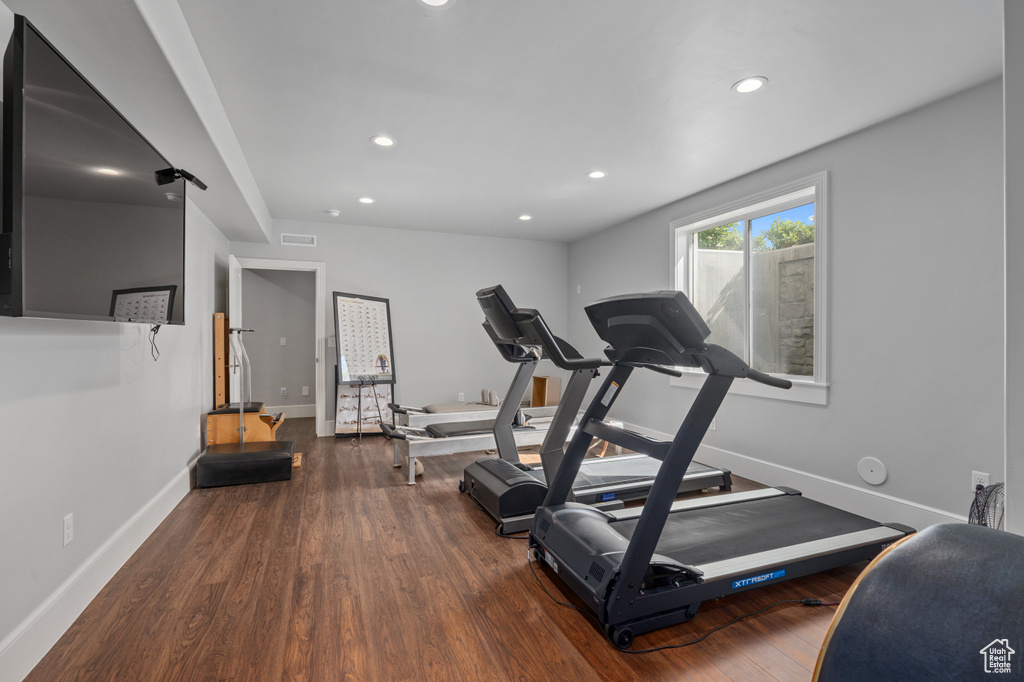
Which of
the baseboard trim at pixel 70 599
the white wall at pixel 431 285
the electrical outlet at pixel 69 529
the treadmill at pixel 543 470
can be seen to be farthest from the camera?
the white wall at pixel 431 285

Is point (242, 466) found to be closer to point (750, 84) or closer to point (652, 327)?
point (652, 327)

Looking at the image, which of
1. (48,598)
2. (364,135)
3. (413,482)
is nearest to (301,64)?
(364,135)

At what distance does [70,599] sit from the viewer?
6.26 ft

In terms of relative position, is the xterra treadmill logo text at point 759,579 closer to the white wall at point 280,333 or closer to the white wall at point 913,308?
A: the white wall at point 913,308

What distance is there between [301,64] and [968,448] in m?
4.03

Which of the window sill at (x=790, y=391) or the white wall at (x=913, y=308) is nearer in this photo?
the white wall at (x=913, y=308)

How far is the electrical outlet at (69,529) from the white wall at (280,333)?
5022mm

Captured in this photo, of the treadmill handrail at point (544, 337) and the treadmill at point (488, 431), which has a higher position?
the treadmill handrail at point (544, 337)

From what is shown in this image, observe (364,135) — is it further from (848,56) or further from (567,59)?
(848,56)

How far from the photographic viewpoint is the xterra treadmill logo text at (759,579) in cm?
201

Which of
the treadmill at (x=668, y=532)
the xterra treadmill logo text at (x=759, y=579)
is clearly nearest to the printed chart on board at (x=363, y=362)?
the treadmill at (x=668, y=532)

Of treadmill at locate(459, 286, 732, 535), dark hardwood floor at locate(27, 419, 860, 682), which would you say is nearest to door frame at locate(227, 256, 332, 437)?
dark hardwood floor at locate(27, 419, 860, 682)

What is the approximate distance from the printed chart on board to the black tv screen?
3130mm

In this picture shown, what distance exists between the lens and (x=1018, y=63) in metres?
1.07
